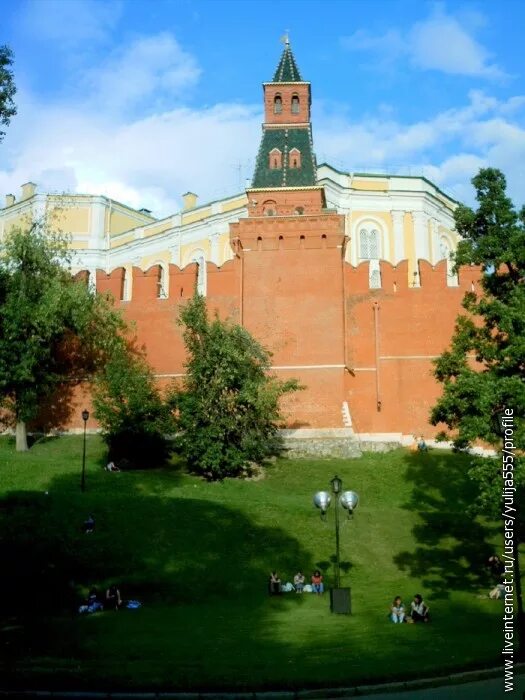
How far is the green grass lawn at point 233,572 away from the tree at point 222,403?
99 cm

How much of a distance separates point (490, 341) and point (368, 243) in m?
34.4

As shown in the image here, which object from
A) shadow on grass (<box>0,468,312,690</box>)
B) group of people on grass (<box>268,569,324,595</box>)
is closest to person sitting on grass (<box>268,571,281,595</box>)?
group of people on grass (<box>268,569,324,595</box>)

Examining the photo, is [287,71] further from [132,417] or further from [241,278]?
[132,417]

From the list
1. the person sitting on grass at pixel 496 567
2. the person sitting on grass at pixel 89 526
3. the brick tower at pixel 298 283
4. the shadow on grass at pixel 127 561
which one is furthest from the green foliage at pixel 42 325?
the person sitting on grass at pixel 496 567

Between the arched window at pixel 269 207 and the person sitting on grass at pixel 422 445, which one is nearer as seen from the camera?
the person sitting on grass at pixel 422 445

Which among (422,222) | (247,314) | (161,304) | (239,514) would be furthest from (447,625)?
(422,222)

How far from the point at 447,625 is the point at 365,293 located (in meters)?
21.3

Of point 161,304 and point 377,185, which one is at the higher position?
point 377,185

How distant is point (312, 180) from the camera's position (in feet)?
117

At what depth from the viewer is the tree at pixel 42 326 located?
1154 inches

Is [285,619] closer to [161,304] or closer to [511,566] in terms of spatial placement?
[511,566]

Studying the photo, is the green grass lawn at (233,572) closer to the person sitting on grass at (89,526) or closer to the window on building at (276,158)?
the person sitting on grass at (89,526)

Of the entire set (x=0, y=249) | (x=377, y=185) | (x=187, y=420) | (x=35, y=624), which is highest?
(x=377, y=185)

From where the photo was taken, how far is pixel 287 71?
1505 inches
